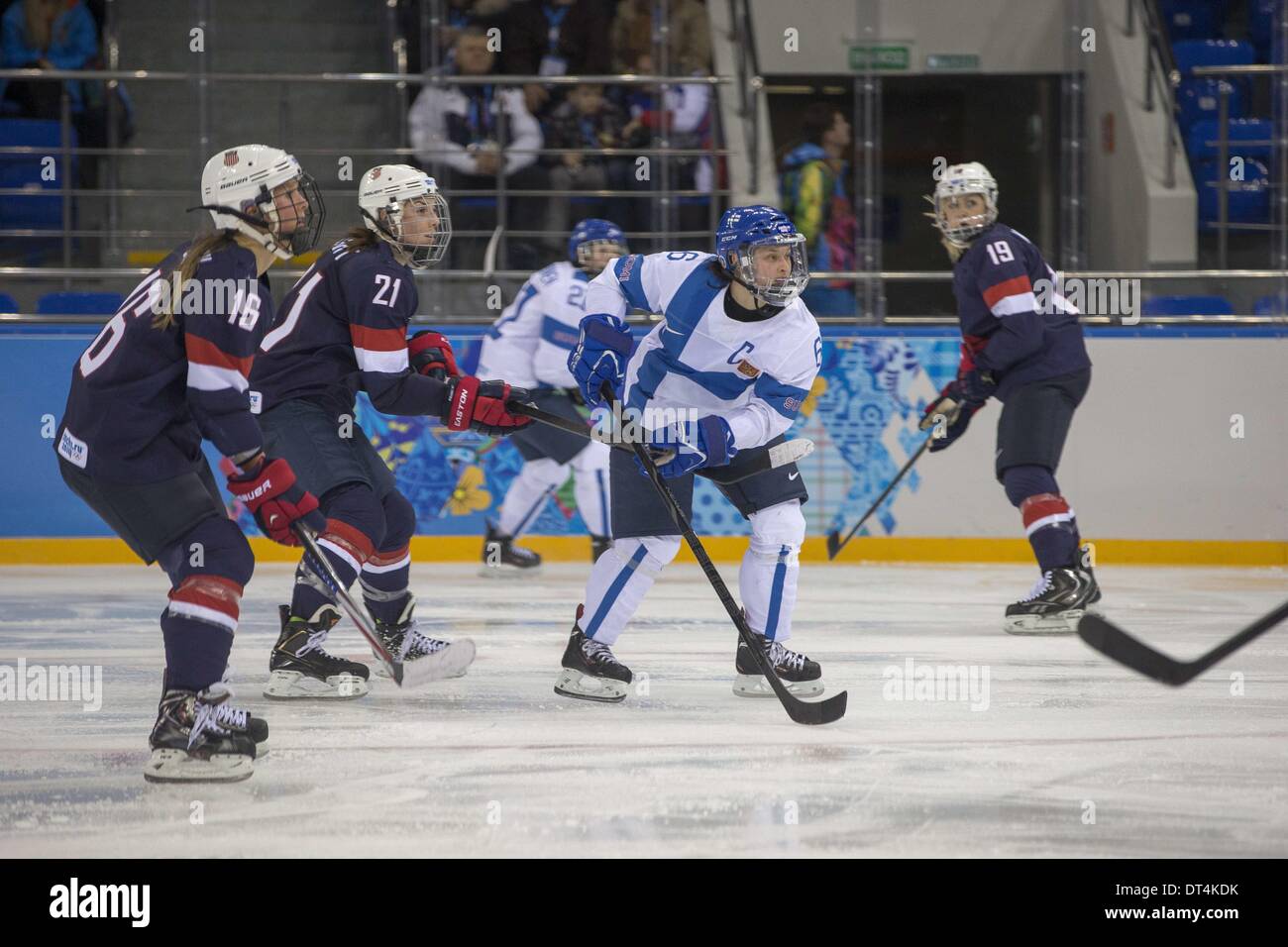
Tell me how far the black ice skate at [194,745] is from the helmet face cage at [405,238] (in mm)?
1311

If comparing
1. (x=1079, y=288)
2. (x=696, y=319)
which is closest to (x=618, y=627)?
(x=696, y=319)

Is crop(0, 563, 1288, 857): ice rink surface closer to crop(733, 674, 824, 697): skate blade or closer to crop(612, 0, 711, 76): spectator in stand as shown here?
crop(733, 674, 824, 697): skate blade

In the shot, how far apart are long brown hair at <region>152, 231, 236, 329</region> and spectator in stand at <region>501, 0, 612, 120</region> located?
4.81 meters

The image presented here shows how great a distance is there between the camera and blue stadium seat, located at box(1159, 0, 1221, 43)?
8.37 meters

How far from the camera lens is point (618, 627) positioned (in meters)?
3.71

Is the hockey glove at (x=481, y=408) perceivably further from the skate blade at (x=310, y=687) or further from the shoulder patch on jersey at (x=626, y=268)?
the skate blade at (x=310, y=687)

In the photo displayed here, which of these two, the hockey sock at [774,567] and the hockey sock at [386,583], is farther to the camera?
the hockey sock at [386,583]

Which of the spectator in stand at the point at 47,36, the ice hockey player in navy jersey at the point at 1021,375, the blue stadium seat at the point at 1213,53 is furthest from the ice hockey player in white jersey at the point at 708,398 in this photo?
the blue stadium seat at the point at 1213,53

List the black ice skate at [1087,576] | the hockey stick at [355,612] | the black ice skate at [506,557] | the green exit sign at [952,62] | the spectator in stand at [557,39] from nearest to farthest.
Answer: the hockey stick at [355,612] → the black ice skate at [1087,576] → the black ice skate at [506,557] → the spectator in stand at [557,39] → the green exit sign at [952,62]

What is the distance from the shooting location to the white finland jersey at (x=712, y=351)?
139 inches

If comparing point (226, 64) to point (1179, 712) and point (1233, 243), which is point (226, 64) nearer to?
point (1233, 243)

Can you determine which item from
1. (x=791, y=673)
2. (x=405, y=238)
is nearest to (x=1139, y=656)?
(x=791, y=673)

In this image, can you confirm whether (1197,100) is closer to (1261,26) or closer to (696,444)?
(1261,26)
